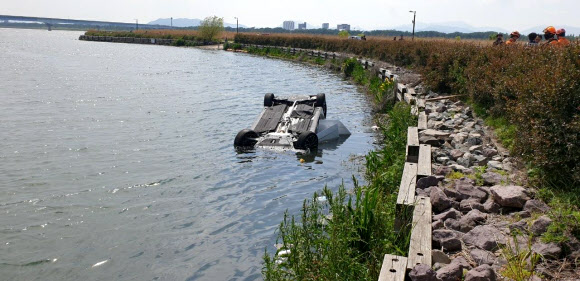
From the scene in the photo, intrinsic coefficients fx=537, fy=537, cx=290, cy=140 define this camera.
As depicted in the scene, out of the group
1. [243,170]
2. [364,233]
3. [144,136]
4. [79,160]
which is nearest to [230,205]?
[243,170]

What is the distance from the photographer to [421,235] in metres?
5.49

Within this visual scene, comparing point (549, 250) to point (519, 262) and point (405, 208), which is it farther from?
point (405, 208)

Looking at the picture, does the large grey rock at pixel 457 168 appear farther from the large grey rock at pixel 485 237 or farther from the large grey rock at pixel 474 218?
the large grey rock at pixel 485 237

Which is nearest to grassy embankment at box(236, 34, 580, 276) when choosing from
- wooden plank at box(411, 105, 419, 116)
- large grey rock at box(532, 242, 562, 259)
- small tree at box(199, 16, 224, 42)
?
large grey rock at box(532, 242, 562, 259)

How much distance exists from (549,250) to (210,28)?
89.8 metres

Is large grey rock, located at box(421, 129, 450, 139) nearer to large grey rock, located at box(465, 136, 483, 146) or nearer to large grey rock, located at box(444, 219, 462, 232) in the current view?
large grey rock, located at box(465, 136, 483, 146)

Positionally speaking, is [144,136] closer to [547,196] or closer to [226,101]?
[226,101]

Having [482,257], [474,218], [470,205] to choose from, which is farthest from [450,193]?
[482,257]

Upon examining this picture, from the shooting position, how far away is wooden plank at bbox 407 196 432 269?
5.00 metres

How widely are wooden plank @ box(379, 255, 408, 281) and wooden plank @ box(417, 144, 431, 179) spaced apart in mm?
2958

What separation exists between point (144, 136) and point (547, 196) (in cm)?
1163

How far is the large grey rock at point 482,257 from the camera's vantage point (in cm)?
513

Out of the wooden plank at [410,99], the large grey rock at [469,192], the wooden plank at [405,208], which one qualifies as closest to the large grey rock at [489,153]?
the large grey rock at [469,192]

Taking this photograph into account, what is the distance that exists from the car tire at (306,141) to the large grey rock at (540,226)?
323 inches
